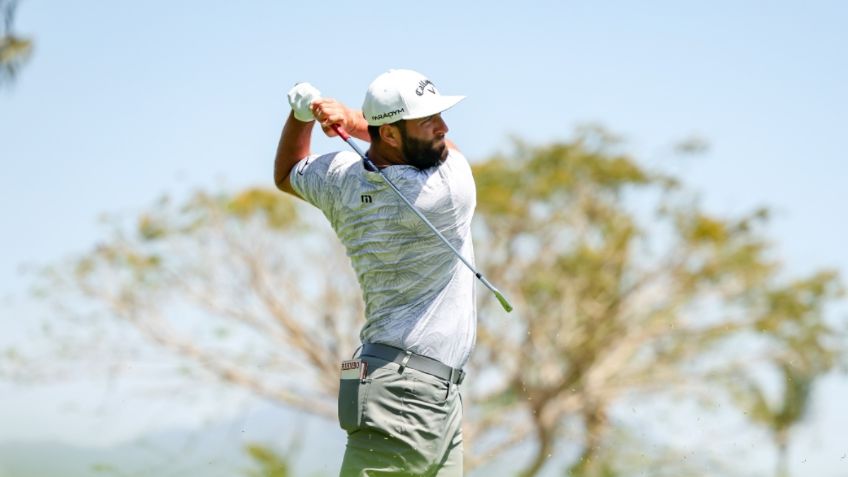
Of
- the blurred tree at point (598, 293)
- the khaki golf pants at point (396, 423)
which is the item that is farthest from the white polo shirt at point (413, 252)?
the blurred tree at point (598, 293)

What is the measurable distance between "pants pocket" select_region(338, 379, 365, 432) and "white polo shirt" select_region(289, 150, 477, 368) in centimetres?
17

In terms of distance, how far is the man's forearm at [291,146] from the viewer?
456 cm

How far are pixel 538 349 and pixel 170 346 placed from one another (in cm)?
757

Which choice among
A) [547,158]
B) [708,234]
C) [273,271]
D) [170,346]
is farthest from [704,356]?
[170,346]

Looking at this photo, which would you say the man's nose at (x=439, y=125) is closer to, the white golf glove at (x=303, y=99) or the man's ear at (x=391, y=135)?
the man's ear at (x=391, y=135)

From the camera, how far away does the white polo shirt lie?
412 cm

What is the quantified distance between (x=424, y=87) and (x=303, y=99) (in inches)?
21.0

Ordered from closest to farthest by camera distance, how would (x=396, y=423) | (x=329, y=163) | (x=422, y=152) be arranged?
(x=396, y=423) < (x=422, y=152) < (x=329, y=163)

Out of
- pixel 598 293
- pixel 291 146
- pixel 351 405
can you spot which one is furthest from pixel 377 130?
pixel 598 293

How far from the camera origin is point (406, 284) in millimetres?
4188

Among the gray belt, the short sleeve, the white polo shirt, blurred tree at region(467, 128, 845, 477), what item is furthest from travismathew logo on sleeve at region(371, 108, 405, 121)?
blurred tree at region(467, 128, 845, 477)

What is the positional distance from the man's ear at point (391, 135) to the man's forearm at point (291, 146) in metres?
0.44

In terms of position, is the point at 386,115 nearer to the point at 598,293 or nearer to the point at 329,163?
the point at 329,163

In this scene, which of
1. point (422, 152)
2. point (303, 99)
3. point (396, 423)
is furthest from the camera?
point (303, 99)
